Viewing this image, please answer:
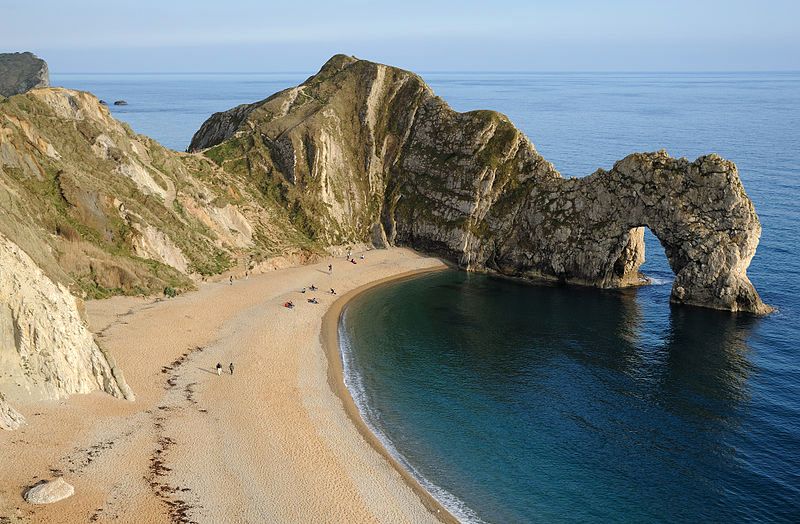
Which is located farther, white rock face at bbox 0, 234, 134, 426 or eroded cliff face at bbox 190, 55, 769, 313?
eroded cliff face at bbox 190, 55, 769, 313

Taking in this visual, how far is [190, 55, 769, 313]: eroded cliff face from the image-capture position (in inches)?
2972

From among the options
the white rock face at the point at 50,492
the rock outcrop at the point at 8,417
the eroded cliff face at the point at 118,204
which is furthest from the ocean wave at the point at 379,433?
the eroded cliff face at the point at 118,204

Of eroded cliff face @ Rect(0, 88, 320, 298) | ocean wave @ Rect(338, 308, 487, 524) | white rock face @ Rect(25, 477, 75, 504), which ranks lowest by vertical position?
ocean wave @ Rect(338, 308, 487, 524)

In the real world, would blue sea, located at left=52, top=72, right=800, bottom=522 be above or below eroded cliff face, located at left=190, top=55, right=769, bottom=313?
below

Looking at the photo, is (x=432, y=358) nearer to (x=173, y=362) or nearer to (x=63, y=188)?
(x=173, y=362)

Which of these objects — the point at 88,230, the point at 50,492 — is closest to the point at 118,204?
the point at 88,230

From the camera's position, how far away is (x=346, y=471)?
40.5 m

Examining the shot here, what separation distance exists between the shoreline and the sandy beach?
17 cm

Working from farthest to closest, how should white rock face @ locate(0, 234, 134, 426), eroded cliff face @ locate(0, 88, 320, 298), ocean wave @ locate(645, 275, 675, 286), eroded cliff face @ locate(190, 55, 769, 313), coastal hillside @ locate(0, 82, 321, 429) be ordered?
ocean wave @ locate(645, 275, 675, 286) → eroded cliff face @ locate(190, 55, 769, 313) → eroded cliff face @ locate(0, 88, 320, 298) → coastal hillside @ locate(0, 82, 321, 429) → white rock face @ locate(0, 234, 134, 426)

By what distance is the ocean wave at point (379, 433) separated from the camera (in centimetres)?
3738

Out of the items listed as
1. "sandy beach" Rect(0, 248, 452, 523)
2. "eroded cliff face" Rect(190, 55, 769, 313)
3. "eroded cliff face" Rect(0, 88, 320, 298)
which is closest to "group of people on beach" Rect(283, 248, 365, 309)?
"eroded cliff face" Rect(190, 55, 769, 313)

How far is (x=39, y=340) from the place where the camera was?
40219mm

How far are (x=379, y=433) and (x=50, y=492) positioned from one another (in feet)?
72.9

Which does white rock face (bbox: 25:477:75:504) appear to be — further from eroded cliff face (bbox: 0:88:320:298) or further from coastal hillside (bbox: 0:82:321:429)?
eroded cliff face (bbox: 0:88:320:298)
